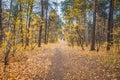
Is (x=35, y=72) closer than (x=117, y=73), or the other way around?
(x=117, y=73)

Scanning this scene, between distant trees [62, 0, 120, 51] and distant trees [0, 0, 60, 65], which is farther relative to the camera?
distant trees [62, 0, 120, 51]

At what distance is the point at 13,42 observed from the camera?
49.1 feet

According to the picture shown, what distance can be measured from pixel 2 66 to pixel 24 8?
841cm

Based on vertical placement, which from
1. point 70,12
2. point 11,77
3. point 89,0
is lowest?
point 11,77

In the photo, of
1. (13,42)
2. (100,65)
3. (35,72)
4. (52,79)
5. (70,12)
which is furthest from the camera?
(70,12)

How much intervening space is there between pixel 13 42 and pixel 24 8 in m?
6.96

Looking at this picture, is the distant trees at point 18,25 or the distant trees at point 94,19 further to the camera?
the distant trees at point 94,19

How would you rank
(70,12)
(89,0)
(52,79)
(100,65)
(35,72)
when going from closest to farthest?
(52,79), (35,72), (100,65), (70,12), (89,0)

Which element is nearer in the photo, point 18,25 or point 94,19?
point 18,25

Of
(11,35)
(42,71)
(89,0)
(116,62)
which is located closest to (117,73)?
(116,62)

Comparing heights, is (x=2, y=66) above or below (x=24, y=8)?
below

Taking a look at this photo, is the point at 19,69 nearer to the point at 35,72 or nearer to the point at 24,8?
the point at 35,72

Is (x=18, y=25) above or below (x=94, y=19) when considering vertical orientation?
below

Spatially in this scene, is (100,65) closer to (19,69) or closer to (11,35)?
(19,69)
